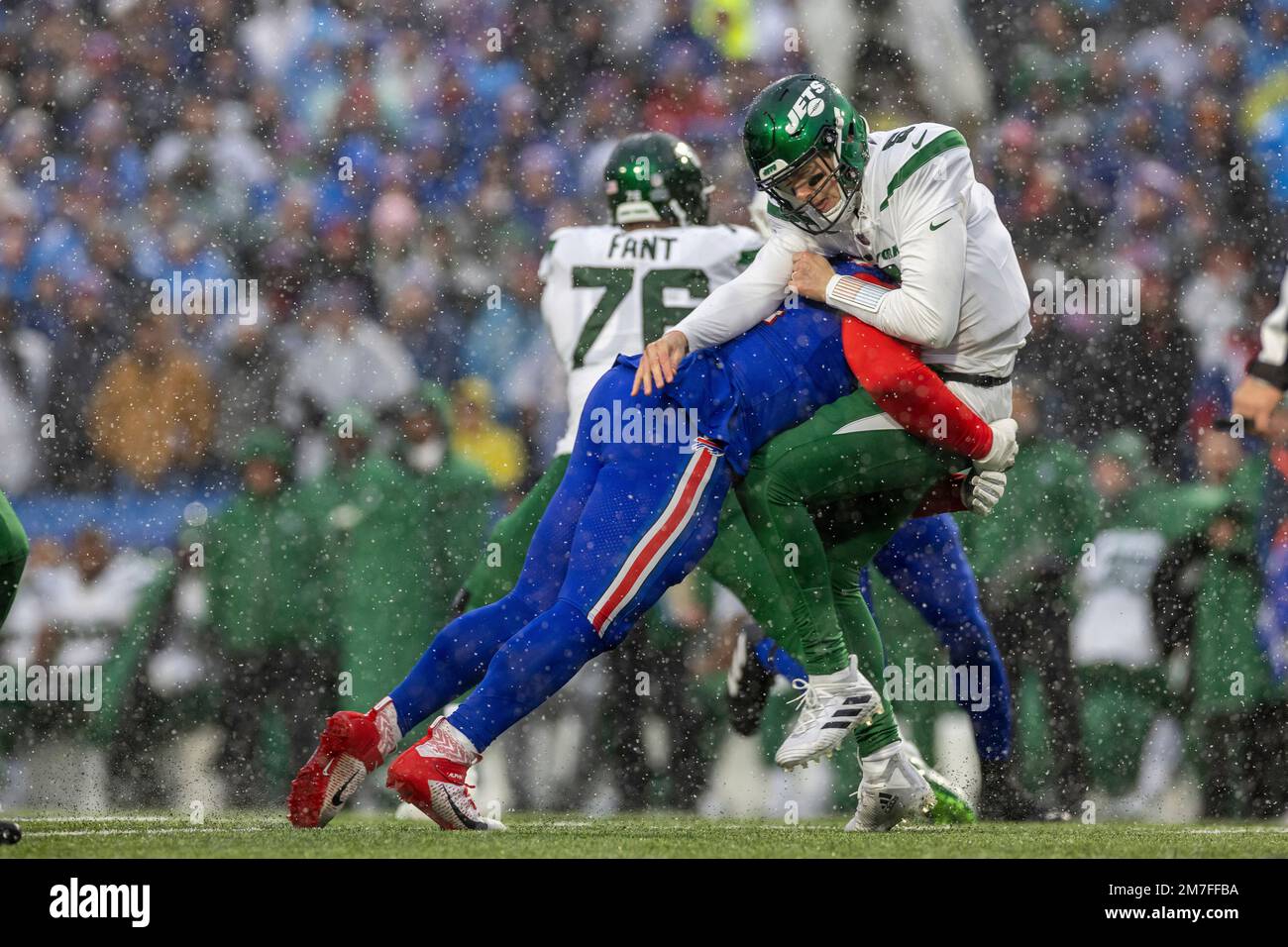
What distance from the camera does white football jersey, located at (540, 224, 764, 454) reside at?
5.67m

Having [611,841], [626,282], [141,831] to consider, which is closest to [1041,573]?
[626,282]

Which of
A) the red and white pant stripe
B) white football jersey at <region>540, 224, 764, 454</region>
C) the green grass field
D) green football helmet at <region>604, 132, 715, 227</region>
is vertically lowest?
the green grass field

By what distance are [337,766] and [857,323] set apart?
4.80ft

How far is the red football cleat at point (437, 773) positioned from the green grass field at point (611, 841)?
6 centimetres

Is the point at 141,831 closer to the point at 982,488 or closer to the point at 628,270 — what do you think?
the point at 982,488

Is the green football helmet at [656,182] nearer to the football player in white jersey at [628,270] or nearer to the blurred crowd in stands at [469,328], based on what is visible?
the football player in white jersey at [628,270]

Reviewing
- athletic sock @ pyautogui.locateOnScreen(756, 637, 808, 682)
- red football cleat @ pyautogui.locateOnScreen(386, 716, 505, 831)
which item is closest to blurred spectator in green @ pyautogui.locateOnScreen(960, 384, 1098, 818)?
athletic sock @ pyautogui.locateOnScreen(756, 637, 808, 682)

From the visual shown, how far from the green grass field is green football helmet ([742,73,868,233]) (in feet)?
4.63

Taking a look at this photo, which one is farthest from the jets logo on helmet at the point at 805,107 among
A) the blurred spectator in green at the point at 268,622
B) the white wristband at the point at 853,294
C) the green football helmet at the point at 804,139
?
the blurred spectator in green at the point at 268,622

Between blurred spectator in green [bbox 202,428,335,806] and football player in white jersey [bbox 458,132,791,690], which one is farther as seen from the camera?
blurred spectator in green [bbox 202,428,335,806]

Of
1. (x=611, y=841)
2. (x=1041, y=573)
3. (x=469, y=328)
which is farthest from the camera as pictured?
(x=469, y=328)

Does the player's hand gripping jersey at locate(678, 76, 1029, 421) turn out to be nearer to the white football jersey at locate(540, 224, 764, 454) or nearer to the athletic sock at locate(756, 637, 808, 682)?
the athletic sock at locate(756, 637, 808, 682)

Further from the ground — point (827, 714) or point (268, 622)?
point (268, 622)

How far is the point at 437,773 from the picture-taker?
155 inches
